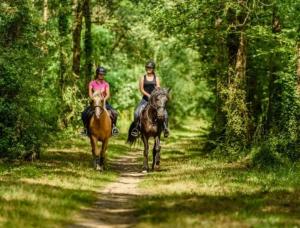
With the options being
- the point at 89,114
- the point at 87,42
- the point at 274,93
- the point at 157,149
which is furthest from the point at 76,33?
the point at 157,149

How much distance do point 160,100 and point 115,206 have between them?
8.53 meters

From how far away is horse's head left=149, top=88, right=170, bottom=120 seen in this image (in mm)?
22516

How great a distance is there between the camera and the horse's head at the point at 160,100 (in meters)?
22.5

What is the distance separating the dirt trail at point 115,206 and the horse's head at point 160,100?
223cm

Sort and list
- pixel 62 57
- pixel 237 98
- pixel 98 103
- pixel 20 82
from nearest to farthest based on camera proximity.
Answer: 1. pixel 98 103
2. pixel 20 82
3. pixel 237 98
4. pixel 62 57

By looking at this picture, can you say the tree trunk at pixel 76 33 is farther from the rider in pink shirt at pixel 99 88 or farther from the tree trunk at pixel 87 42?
the rider in pink shirt at pixel 99 88

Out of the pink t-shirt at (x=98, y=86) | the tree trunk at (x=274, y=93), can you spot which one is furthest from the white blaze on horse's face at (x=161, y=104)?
the tree trunk at (x=274, y=93)

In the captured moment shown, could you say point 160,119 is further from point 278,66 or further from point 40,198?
point 278,66

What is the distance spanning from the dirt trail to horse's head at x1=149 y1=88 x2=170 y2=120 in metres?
2.23

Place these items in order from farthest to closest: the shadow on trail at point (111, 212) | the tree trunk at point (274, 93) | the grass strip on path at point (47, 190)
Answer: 1. the tree trunk at point (274, 93)
2. the shadow on trail at point (111, 212)
3. the grass strip on path at point (47, 190)

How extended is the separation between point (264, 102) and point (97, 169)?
2017 cm

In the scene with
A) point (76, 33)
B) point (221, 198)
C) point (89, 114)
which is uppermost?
point (76, 33)

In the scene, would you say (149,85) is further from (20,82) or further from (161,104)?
(20,82)

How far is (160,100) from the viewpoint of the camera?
2252 cm
